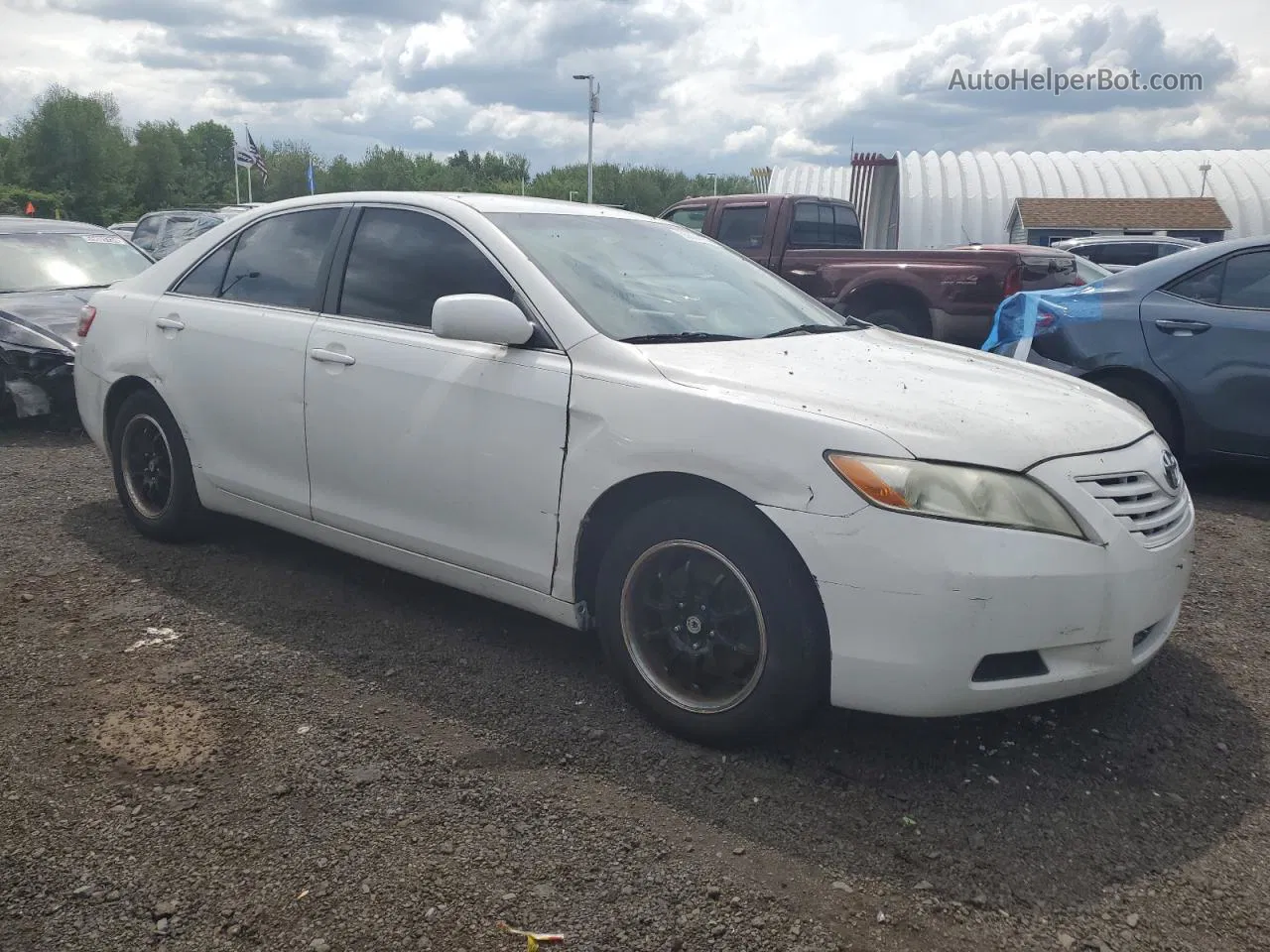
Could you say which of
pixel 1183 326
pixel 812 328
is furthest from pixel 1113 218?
pixel 812 328

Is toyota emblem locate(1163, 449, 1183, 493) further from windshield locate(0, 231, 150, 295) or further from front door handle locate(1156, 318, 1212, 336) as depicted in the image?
windshield locate(0, 231, 150, 295)

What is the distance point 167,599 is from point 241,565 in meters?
0.47

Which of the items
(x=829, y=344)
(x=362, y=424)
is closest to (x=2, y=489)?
(x=362, y=424)

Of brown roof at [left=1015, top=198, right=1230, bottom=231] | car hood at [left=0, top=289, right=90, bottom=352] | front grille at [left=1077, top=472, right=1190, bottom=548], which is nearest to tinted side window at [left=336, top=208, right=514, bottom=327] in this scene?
front grille at [left=1077, top=472, right=1190, bottom=548]

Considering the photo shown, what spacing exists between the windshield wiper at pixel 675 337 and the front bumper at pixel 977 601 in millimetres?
834

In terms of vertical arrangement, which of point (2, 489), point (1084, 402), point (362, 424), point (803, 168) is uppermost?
point (803, 168)

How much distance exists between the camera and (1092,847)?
8.93 feet

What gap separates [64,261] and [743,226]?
668cm

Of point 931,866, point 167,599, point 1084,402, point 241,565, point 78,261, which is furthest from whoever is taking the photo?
point 78,261

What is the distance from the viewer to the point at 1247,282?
6270 millimetres

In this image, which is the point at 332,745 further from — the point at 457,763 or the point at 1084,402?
the point at 1084,402

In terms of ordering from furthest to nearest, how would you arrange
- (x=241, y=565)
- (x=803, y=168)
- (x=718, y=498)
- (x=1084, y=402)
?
1. (x=803, y=168)
2. (x=241, y=565)
3. (x=1084, y=402)
4. (x=718, y=498)

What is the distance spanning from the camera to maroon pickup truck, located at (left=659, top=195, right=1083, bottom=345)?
31.8ft

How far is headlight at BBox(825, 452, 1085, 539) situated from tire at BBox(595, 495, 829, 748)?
29cm
